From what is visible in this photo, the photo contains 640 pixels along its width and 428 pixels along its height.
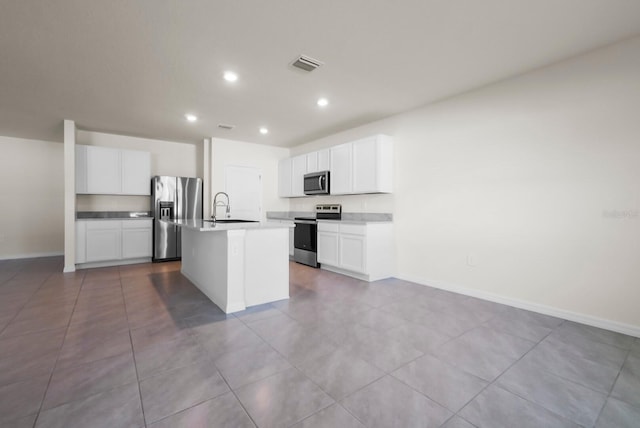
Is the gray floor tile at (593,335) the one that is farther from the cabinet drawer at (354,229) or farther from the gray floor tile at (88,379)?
the gray floor tile at (88,379)

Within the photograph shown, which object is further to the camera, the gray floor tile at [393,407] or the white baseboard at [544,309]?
the white baseboard at [544,309]

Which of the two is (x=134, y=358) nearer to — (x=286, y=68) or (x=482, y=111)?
(x=286, y=68)

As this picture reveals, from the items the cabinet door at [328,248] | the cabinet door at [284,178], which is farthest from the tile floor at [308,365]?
the cabinet door at [284,178]

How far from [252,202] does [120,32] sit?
4180 mm

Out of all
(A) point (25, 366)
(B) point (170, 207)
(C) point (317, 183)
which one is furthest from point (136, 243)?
(A) point (25, 366)

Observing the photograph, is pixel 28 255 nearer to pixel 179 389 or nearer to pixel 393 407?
pixel 179 389

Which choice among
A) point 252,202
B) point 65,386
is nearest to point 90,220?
point 252,202

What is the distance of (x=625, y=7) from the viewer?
207 centimetres

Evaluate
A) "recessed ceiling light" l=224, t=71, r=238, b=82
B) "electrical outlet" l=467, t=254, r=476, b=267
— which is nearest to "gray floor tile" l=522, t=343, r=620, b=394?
"electrical outlet" l=467, t=254, r=476, b=267

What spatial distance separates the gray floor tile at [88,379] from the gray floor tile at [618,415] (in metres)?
2.63

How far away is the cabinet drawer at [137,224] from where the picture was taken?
5381 millimetres

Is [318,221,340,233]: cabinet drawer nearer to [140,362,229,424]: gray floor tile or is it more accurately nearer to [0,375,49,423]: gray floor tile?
[140,362,229,424]: gray floor tile

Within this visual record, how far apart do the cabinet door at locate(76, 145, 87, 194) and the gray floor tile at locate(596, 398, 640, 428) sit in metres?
6.90

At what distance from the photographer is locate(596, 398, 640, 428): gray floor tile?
1.47 meters
